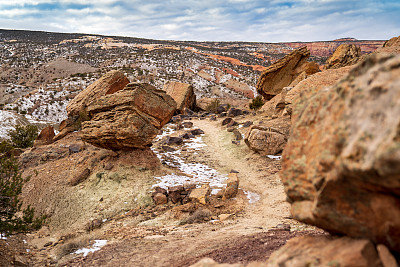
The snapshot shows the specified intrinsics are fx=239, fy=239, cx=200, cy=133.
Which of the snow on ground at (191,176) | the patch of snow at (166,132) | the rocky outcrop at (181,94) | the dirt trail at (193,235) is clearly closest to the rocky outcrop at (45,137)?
the patch of snow at (166,132)

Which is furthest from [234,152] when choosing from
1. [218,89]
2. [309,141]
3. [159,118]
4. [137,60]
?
[137,60]

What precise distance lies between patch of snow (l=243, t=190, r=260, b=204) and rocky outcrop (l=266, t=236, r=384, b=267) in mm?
8687

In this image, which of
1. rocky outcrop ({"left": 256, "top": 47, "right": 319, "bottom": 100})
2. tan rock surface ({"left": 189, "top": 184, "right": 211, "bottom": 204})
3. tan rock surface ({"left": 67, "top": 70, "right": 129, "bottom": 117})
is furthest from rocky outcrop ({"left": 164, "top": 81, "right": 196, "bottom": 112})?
tan rock surface ({"left": 189, "top": 184, "right": 211, "bottom": 204})

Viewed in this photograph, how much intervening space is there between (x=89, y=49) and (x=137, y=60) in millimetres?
46466

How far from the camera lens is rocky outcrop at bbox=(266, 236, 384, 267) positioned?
2940mm

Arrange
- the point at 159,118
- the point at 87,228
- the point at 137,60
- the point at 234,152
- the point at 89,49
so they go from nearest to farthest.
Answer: the point at 87,228
the point at 159,118
the point at 234,152
the point at 137,60
the point at 89,49

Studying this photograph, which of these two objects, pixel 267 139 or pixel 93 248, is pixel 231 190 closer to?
pixel 93 248

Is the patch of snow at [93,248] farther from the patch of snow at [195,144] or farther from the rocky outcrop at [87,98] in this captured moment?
the rocky outcrop at [87,98]

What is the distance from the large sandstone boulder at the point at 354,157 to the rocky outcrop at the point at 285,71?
95.3ft

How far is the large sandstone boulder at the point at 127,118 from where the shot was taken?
14.1 metres

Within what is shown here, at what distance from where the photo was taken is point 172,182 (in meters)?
14.0

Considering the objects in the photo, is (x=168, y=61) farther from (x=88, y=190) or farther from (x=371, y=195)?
(x=371, y=195)

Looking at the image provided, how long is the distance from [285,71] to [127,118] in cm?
2410

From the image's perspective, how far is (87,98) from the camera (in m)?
22.3
